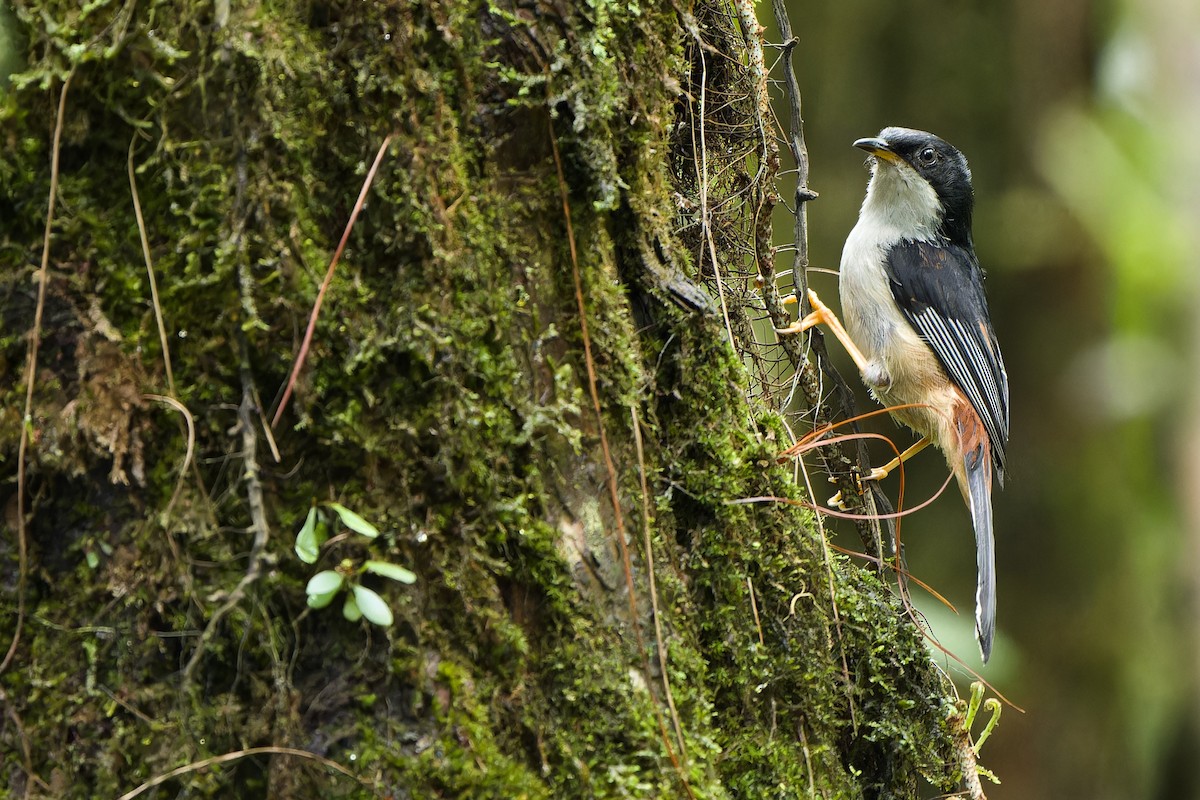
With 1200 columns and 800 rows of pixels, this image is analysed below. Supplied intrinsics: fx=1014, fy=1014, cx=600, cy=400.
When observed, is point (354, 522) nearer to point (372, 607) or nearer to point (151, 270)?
point (372, 607)

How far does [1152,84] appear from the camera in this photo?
6617mm

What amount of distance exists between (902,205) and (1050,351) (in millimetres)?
2367

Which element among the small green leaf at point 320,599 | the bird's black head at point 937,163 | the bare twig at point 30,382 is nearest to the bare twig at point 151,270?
the bare twig at point 30,382

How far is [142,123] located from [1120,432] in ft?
21.4

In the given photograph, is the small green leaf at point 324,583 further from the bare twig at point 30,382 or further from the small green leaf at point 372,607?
the bare twig at point 30,382

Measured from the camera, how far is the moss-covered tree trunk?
1.74 m

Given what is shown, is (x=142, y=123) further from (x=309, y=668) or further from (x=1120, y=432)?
(x=1120, y=432)

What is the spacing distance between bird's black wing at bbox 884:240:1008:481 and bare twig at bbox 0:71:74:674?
3.62 meters

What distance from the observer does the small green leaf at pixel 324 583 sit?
1.71 m

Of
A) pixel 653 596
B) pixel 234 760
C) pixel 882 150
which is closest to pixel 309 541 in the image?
pixel 234 760

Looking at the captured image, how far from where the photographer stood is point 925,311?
456 centimetres

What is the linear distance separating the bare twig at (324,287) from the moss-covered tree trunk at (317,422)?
0.02 metres

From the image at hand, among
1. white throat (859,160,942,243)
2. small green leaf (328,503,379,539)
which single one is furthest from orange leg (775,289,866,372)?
small green leaf (328,503,379,539)

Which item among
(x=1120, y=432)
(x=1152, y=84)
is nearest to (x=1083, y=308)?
(x=1120, y=432)
